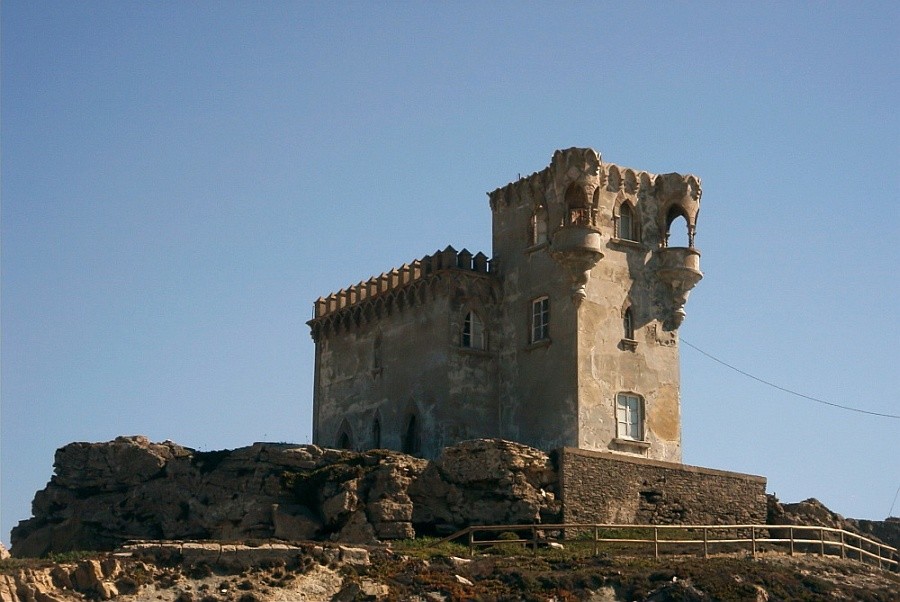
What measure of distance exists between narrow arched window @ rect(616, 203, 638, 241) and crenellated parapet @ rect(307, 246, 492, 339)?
16.0ft

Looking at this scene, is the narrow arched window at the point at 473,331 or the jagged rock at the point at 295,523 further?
the narrow arched window at the point at 473,331

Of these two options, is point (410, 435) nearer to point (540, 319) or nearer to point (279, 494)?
point (540, 319)

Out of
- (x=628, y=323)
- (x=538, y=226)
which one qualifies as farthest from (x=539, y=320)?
(x=538, y=226)

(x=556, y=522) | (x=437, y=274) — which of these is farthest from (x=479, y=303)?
(x=556, y=522)

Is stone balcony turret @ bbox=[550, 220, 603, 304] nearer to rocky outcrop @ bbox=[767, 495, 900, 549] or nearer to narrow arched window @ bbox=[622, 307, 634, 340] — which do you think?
narrow arched window @ bbox=[622, 307, 634, 340]

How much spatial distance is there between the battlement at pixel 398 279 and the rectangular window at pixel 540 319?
2.68 m

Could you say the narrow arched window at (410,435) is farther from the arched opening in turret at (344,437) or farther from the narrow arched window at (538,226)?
the narrow arched window at (538,226)

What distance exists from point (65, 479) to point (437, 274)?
14297 millimetres

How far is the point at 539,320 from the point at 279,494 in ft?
36.5

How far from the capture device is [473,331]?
65625 millimetres

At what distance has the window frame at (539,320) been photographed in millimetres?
63969

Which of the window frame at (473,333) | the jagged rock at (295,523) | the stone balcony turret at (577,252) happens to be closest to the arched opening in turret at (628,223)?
the stone balcony turret at (577,252)

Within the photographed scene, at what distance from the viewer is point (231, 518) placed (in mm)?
59438

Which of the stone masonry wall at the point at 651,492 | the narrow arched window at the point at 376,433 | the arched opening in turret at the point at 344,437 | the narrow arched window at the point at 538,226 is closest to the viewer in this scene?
the stone masonry wall at the point at 651,492
